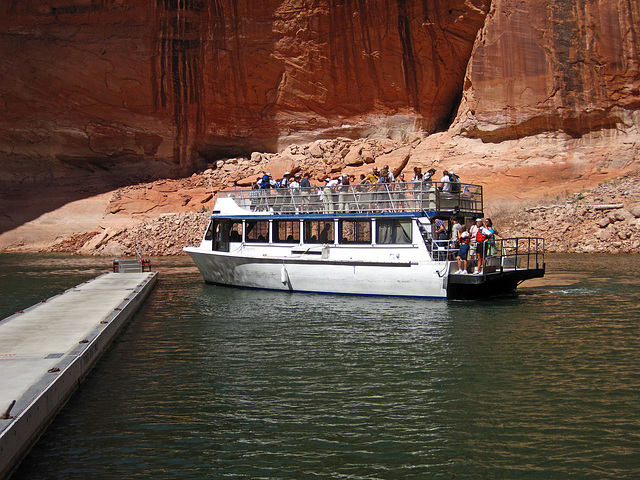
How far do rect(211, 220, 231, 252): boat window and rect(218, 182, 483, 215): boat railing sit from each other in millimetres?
1027

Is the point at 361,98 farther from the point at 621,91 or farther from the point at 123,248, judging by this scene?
the point at 123,248

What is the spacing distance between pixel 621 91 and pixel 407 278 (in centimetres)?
2834

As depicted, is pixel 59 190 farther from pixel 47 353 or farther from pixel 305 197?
pixel 47 353

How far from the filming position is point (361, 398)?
9.25 meters

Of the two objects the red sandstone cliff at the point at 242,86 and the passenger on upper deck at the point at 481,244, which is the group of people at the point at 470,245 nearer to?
the passenger on upper deck at the point at 481,244

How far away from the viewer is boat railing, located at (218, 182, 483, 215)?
62.2 feet

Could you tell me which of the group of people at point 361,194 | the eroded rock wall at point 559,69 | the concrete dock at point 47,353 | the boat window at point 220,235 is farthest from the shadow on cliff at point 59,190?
the concrete dock at point 47,353

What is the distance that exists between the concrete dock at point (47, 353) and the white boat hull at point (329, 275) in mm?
4059

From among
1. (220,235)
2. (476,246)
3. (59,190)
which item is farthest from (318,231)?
(59,190)

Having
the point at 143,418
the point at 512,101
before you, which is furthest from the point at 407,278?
the point at 512,101

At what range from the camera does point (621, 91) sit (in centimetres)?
3975

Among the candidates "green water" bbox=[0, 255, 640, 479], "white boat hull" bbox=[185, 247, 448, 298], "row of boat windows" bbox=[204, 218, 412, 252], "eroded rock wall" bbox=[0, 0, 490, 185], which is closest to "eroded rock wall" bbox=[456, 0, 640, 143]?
"eroded rock wall" bbox=[0, 0, 490, 185]

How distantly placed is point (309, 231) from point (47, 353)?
11.5 metres

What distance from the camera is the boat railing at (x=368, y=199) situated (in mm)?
18953
